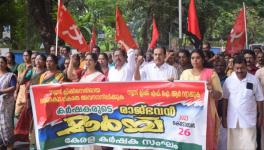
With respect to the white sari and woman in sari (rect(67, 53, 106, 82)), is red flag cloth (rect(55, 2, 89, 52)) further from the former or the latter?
the white sari

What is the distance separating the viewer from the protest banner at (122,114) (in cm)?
604

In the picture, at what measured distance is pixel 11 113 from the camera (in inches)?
309

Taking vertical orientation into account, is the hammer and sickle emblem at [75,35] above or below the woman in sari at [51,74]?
above

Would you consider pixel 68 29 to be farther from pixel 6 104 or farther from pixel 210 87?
pixel 210 87

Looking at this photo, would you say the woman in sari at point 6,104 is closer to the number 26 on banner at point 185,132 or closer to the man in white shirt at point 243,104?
the number 26 on banner at point 185,132

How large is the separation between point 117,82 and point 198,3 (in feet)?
58.9

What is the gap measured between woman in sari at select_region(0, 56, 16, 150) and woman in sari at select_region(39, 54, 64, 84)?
0.79 meters

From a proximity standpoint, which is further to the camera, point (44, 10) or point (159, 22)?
point (159, 22)

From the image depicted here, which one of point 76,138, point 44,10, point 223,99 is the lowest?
point 76,138

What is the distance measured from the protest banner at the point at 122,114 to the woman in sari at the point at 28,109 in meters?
0.73

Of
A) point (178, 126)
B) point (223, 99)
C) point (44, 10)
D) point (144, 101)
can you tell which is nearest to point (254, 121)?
point (223, 99)

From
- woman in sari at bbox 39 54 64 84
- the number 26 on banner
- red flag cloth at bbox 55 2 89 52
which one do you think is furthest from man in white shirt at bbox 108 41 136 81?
red flag cloth at bbox 55 2 89 52

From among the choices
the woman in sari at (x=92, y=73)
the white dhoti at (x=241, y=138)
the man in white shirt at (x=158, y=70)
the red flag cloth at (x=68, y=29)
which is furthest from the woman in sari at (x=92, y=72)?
the red flag cloth at (x=68, y=29)

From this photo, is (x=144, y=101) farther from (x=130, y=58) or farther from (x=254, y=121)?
(x=254, y=121)
